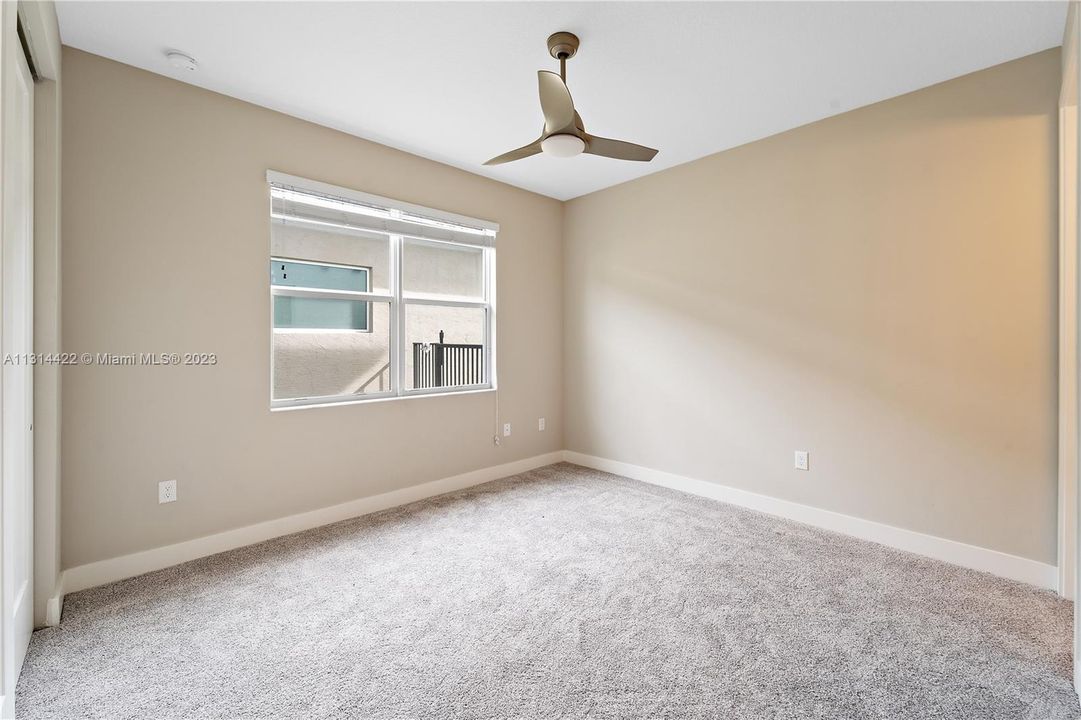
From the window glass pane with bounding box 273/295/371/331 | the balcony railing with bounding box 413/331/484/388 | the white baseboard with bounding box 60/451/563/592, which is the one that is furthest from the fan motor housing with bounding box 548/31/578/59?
the white baseboard with bounding box 60/451/563/592

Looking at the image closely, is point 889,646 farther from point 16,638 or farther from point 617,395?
point 16,638

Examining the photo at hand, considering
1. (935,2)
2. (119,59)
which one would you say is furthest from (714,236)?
(119,59)

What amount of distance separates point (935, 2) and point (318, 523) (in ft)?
13.5

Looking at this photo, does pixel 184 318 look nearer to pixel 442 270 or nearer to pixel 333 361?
pixel 333 361

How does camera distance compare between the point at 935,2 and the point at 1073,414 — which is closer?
the point at 935,2

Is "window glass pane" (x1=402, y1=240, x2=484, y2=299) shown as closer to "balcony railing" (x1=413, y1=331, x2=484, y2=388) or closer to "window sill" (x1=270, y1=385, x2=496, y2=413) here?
"balcony railing" (x1=413, y1=331, x2=484, y2=388)

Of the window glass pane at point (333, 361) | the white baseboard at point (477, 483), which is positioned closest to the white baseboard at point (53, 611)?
the white baseboard at point (477, 483)

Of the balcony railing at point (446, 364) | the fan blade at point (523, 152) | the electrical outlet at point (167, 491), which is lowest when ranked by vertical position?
the electrical outlet at point (167, 491)

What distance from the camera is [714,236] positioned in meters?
3.73

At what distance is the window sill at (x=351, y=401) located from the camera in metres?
3.10

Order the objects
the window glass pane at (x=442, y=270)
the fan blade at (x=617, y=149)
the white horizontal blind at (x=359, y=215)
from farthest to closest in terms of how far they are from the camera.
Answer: the window glass pane at (x=442, y=270), the white horizontal blind at (x=359, y=215), the fan blade at (x=617, y=149)

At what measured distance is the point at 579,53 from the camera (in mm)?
2436

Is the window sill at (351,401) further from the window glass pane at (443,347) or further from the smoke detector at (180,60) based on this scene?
the smoke detector at (180,60)

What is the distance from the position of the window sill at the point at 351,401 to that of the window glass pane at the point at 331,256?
758mm
